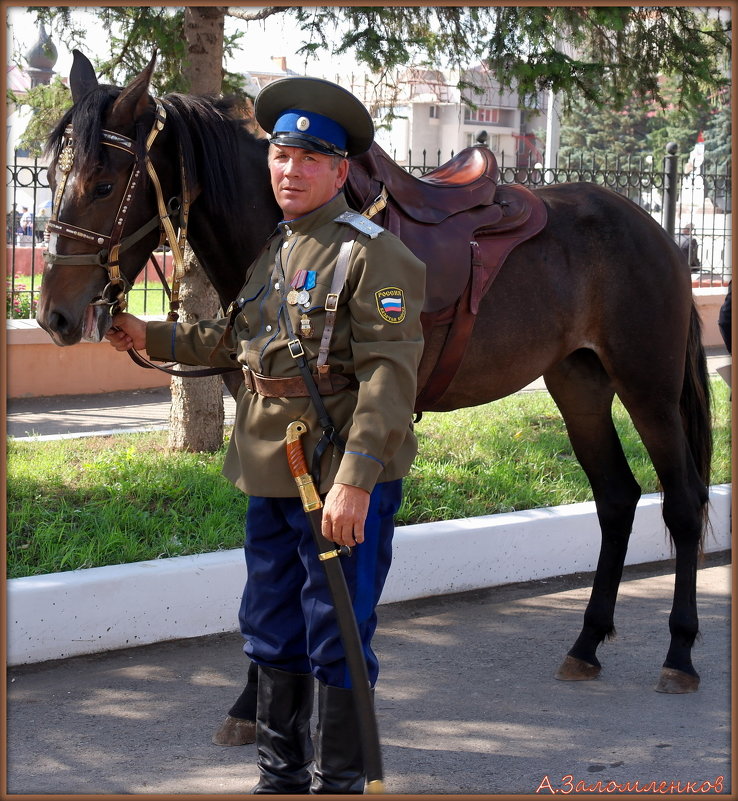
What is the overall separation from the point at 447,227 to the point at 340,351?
120 cm

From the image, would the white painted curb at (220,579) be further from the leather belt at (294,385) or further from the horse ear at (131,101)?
the horse ear at (131,101)

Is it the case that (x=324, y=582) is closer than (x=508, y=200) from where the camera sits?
Yes

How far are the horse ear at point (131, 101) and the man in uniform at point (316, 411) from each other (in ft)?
1.40

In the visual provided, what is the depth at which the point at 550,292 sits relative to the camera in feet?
13.4

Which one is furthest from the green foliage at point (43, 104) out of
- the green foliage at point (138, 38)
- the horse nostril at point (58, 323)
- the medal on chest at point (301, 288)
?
the medal on chest at point (301, 288)

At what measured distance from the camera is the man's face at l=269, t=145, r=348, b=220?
2.73 metres

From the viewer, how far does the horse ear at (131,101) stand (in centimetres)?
311

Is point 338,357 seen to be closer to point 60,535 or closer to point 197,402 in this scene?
point 60,535

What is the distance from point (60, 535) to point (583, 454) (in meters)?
2.33

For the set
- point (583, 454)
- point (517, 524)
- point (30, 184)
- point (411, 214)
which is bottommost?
point (517, 524)

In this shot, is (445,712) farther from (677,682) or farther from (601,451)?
Answer: (601,451)

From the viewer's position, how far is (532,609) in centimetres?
492

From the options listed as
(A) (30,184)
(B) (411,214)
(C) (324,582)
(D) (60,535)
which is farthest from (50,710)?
(A) (30,184)

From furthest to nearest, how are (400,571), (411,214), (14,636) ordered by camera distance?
1. (400,571)
2. (14,636)
3. (411,214)
